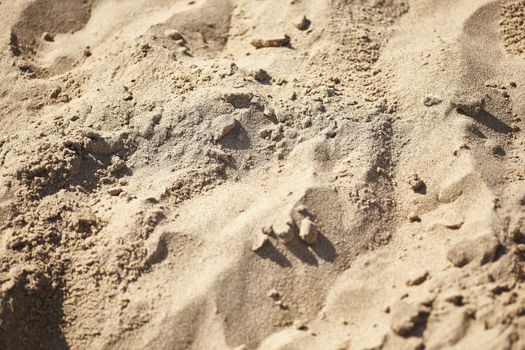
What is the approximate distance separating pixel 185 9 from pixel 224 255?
4.57ft

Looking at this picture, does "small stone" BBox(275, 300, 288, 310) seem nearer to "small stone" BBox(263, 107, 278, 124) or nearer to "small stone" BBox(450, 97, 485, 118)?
"small stone" BBox(263, 107, 278, 124)

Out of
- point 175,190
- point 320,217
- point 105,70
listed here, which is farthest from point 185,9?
point 320,217

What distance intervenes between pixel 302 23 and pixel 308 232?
112cm

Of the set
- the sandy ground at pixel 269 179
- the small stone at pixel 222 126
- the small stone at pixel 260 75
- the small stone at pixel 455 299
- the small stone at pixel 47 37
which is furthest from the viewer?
the small stone at pixel 47 37

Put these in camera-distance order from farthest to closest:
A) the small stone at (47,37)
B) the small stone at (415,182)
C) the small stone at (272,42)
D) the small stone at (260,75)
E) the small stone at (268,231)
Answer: the small stone at (47,37) → the small stone at (272,42) → the small stone at (260,75) → the small stone at (415,182) → the small stone at (268,231)

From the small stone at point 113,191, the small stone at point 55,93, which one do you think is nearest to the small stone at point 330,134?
the small stone at point 113,191

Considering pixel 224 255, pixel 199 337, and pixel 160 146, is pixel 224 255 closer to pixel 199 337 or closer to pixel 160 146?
pixel 199 337

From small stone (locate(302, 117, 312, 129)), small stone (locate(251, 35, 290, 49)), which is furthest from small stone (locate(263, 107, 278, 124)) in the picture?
small stone (locate(251, 35, 290, 49))

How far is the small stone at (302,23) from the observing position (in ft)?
8.92

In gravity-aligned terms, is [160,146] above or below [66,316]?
A: above

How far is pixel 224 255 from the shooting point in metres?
2.04

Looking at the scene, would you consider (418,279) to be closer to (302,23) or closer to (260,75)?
(260,75)

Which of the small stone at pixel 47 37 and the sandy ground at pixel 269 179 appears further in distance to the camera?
the small stone at pixel 47 37

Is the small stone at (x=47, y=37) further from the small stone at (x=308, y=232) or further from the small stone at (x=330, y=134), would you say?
the small stone at (x=308, y=232)
